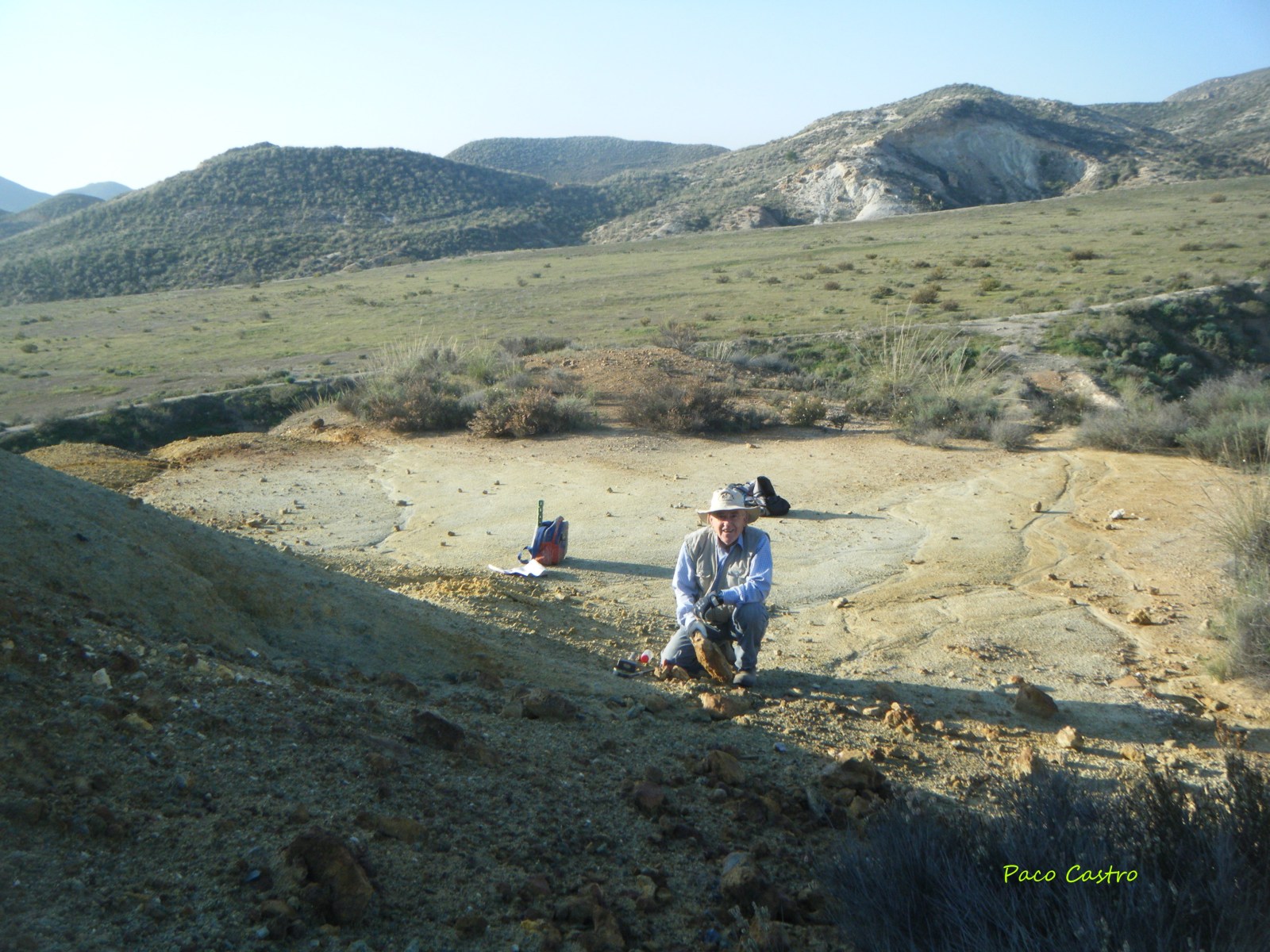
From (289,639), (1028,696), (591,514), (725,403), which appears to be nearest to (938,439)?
(725,403)

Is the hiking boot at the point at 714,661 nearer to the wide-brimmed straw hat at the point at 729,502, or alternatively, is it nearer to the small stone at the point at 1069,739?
the wide-brimmed straw hat at the point at 729,502

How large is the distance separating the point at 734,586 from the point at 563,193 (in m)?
78.1

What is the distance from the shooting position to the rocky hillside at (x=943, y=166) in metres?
66.5

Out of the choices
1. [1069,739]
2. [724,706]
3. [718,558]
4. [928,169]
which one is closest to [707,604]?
[718,558]

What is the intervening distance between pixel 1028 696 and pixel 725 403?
10.1m

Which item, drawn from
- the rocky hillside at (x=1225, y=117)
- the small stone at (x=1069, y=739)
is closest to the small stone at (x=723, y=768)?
the small stone at (x=1069, y=739)

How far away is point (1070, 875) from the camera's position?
8.23 feet

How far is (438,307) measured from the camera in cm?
3519

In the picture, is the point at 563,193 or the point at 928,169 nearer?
the point at 928,169

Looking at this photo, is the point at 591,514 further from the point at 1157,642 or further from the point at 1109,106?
the point at 1109,106

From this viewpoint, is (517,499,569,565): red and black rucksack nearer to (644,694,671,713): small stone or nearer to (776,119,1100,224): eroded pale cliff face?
(644,694,671,713): small stone

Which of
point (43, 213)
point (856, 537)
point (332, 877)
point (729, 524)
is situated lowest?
point (856, 537)

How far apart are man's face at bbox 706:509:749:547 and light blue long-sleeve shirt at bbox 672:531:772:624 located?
4 cm
